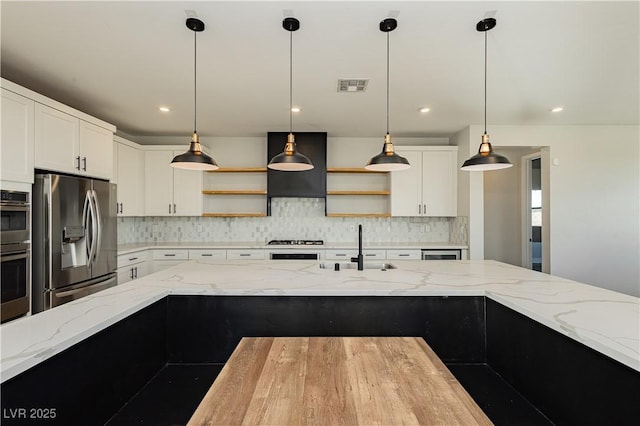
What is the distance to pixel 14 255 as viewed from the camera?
7.59ft

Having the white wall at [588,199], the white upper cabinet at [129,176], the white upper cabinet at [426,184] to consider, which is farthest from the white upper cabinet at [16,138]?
the white wall at [588,199]

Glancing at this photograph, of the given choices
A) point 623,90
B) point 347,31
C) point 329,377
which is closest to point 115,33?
point 347,31

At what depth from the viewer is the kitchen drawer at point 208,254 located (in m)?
4.37

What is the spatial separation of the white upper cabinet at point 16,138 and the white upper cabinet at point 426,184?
400 centimetres

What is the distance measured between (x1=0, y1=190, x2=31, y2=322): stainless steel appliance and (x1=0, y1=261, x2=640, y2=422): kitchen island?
3.37 ft

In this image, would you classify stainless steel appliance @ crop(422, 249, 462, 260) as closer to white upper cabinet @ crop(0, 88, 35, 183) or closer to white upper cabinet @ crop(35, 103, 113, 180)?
white upper cabinet @ crop(35, 103, 113, 180)

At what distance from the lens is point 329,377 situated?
1029 mm

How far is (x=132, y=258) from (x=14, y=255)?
168cm

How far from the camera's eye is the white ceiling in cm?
192

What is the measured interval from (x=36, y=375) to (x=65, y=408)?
0.21 meters

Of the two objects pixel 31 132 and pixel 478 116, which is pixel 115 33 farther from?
pixel 478 116

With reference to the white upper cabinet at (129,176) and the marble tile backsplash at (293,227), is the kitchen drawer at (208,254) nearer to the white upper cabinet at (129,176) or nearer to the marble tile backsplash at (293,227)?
the marble tile backsplash at (293,227)

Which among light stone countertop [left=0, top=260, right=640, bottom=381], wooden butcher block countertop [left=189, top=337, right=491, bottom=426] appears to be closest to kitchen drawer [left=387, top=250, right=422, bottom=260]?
light stone countertop [left=0, top=260, right=640, bottom=381]

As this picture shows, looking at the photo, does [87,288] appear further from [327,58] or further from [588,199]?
[588,199]
